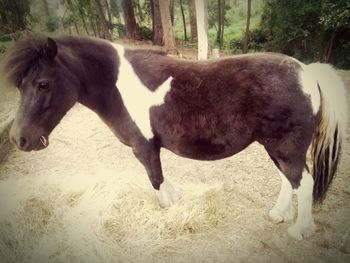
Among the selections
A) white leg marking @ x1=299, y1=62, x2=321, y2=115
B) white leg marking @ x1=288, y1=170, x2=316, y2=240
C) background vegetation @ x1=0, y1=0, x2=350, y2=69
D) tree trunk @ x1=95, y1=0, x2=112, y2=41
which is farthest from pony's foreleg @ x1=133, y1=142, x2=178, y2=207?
tree trunk @ x1=95, y1=0, x2=112, y2=41

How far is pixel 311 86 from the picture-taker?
1858mm

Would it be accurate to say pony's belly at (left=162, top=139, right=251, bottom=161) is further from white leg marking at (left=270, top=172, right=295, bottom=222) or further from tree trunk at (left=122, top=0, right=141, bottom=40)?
tree trunk at (left=122, top=0, right=141, bottom=40)

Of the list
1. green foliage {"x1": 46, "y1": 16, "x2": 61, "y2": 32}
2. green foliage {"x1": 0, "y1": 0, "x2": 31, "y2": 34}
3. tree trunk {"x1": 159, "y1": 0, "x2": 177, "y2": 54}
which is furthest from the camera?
tree trunk {"x1": 159, "y1": 0, "x2": 177, "y2": 54}

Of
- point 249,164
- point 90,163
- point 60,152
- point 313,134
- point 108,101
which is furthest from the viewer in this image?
point 60,152

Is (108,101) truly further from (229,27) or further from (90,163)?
(229,27)

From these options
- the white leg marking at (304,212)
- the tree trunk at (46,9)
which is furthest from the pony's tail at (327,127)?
the tree trunk at (46,9)

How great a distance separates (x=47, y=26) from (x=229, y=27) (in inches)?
122

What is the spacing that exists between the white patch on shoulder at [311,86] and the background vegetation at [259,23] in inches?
57.1

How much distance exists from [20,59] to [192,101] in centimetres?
119

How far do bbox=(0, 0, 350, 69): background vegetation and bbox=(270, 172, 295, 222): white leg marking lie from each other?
179 centimetres

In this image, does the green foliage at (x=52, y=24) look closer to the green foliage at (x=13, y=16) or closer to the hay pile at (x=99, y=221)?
the green foliage at (x=13, y=16)

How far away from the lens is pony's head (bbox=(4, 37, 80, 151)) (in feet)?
6.15

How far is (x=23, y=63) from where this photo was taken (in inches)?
73.5

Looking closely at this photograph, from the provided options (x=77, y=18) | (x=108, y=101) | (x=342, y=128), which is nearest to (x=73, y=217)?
(x=108, y=101)
